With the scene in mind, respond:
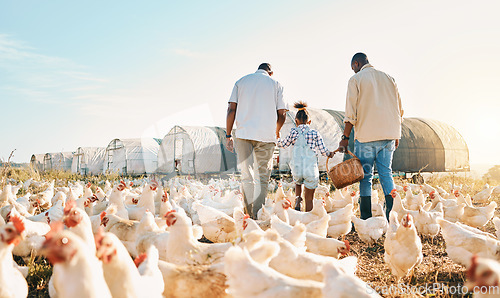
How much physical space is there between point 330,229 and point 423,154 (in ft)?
46.4

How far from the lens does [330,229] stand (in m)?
4.33

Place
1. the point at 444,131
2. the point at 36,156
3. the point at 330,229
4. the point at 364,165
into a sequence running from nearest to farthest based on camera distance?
the point at 330,229, the point at 364,165, the point at 444,131, the point at 36,156

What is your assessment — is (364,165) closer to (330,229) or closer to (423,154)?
(330,229)

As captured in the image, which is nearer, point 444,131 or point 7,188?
point 7,188

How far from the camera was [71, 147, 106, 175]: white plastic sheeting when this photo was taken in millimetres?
25281

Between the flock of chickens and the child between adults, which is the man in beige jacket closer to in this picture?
the flock of chickens

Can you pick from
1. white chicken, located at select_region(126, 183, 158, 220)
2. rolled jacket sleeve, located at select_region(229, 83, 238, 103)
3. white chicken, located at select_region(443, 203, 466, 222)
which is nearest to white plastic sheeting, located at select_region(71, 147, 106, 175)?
white chicken, located at select_region(126, 183, 158, 220)

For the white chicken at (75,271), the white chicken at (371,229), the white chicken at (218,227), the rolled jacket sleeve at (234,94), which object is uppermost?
the rolled jacket sleeve at (234,94)

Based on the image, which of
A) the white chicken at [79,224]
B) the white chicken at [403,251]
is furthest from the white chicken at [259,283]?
the white chicken at [403,251]

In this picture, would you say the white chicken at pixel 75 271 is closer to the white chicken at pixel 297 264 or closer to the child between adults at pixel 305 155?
the white chicken at pixel 297 264

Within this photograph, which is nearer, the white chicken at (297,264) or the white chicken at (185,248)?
the white chicken at (297,264)

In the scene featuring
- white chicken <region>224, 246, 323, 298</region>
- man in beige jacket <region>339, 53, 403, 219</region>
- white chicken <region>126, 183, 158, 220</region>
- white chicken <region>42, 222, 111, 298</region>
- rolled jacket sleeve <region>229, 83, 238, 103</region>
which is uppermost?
rolled jacket sleeve <region>229, 83, 238, 103</region>

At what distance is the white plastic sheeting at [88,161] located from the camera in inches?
995

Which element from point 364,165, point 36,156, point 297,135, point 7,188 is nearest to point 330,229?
point 364,165
